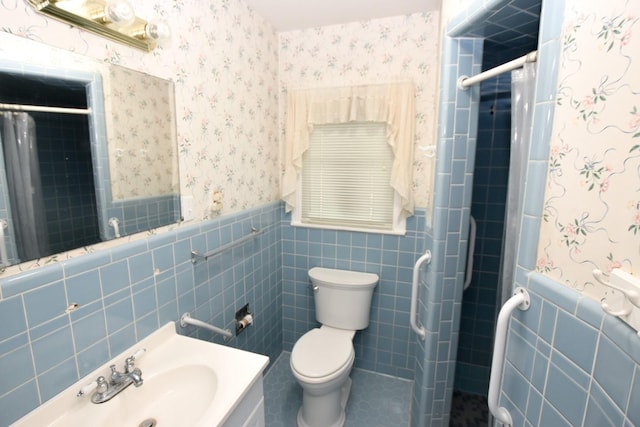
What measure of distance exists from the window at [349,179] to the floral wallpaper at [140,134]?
1.07 meters

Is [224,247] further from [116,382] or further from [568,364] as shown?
[568,364]

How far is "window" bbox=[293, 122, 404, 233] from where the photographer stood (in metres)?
2.07

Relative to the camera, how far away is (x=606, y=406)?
0.59 meters

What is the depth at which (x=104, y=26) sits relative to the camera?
3.21 feet

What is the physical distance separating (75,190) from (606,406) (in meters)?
1.45

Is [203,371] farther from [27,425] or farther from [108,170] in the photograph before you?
[108,170]

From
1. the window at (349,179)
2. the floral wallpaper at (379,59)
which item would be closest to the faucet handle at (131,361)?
the window at (349,179)

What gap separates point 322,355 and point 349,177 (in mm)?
1178

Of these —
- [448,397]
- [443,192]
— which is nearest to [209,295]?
[443,192]

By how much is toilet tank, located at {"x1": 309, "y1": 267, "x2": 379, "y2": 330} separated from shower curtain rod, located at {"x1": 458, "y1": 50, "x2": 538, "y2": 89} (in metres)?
1.31

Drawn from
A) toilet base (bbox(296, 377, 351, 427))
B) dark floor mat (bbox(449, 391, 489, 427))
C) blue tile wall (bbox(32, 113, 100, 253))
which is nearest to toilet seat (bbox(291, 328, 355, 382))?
toilet base (bbox(296, 377, 351, 427))

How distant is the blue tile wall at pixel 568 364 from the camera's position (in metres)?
0.56

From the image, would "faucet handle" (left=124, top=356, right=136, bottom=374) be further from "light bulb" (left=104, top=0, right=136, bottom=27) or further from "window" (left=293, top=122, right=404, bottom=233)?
"window" (left=293, top=122, right=404, bottom=233)

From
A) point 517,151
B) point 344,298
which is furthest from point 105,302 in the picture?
point 517,151
